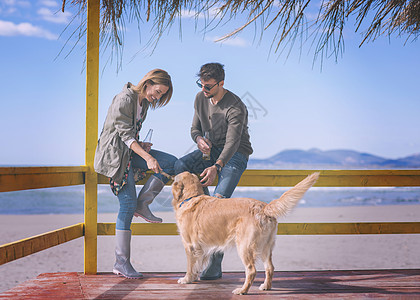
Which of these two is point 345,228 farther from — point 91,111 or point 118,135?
point 91,111

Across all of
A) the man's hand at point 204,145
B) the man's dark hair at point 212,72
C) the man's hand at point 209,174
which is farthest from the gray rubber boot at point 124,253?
the man's dark hair at point 212,72

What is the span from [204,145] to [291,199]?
0.88 metres

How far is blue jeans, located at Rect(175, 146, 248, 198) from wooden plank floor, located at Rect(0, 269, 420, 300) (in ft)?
2.31

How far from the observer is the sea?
58.3 ft

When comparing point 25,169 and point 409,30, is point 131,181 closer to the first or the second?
point 25,169

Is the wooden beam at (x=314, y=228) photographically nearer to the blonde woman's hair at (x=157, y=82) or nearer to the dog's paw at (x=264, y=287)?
the dog's paw at (x=264, y=287)

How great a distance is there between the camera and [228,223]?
2873 mm

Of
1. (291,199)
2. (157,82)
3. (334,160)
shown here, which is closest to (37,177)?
(157,82)

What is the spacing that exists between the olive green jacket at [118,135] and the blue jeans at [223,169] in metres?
0.44

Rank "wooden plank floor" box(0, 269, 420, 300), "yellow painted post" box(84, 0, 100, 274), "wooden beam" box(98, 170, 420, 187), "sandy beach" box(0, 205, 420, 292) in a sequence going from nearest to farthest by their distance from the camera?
"wooden plank floor" box(0, 269, 420, 300)
"yellow painted post" box(84, 0, 100, 274)
"wooden beam" box(98, 170, 420, 187)
"sandy beach" box(0, 205, 420, 292)

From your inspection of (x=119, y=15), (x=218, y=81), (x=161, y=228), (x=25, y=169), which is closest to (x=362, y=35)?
(x=218, y=81)

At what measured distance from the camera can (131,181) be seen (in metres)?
3.25

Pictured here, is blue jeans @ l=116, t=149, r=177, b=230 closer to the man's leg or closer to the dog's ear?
the dog's ear

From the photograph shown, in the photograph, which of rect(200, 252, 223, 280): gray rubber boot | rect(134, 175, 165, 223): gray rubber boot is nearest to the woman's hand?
rect(134, 175, 165, 223): gray rubber boot
